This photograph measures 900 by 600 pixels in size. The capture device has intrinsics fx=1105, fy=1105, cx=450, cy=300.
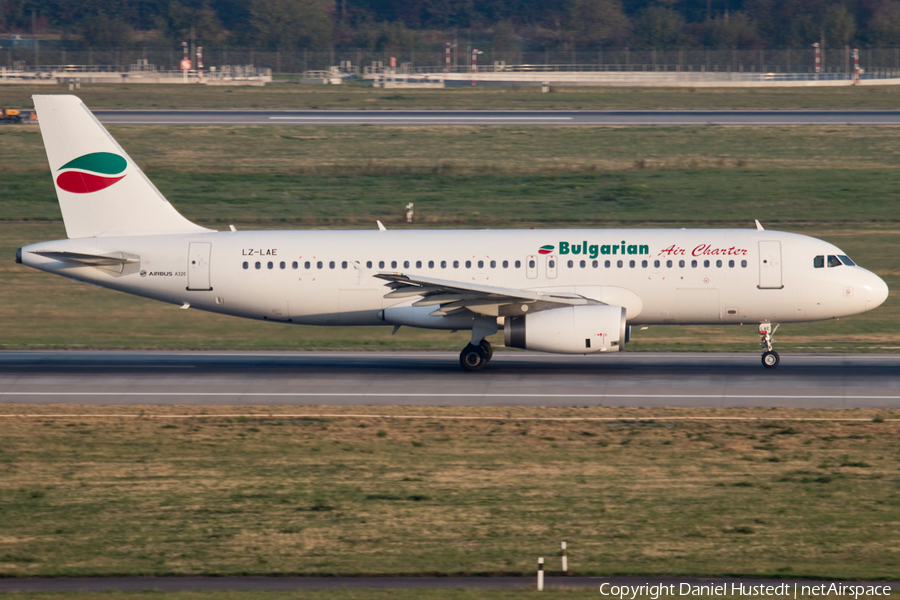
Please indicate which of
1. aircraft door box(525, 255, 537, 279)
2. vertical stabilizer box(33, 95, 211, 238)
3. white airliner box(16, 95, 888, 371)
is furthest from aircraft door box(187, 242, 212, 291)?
aircraft door box(525, 255, 537, 279)

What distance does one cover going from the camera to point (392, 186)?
63594mm

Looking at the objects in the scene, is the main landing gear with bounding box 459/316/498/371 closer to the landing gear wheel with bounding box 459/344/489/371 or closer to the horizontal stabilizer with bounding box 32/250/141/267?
the landing gear wheel with bounding box 459/344/489/371

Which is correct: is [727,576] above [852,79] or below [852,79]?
below

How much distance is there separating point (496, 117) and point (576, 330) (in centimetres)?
5054

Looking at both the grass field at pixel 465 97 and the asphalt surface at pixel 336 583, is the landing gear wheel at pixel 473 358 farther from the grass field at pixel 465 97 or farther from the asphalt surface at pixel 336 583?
the grass field at pixel 465 97

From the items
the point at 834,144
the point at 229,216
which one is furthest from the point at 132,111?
the point at 834,144

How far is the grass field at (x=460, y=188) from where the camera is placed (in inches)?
1713

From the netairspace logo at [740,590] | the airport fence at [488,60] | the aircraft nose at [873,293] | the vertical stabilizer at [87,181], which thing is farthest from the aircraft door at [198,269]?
the airport fence at [488,60]

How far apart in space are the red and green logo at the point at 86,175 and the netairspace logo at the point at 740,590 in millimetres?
24103

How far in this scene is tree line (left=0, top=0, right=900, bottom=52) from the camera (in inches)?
5384

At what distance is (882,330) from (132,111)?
2414 inches

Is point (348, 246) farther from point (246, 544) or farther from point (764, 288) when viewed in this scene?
point (246, 544)

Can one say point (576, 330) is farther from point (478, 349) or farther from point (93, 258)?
point (93, 258)

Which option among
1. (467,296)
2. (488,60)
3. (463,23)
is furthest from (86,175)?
(463,23)
